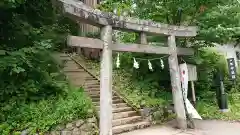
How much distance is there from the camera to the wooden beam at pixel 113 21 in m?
5.62

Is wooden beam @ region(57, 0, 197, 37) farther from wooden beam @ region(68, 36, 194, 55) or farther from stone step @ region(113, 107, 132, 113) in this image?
stone step @ region(113, 107, 132, 113)

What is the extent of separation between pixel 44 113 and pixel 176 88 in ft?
14.2

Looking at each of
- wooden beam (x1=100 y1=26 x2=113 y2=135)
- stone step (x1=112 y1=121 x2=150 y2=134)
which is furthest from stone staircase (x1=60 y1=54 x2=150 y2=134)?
wooden beam (x1=100 y1=26 x2=113 y2=135)

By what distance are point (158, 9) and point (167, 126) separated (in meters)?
4.59

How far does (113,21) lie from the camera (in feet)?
21.8

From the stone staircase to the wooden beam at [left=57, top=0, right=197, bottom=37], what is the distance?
2832 mm

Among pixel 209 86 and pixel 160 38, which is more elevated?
pixel 160 38

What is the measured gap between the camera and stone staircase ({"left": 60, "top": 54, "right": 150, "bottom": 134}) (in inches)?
299

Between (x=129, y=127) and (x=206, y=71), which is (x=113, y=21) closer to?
(x=129, y=127)

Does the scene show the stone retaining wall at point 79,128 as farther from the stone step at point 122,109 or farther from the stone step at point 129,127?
the stone step at point 122,109

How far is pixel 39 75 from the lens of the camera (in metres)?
6.98

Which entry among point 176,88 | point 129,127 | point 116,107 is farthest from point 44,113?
point 176,88

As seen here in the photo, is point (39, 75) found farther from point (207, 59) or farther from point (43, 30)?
point (207, 59)

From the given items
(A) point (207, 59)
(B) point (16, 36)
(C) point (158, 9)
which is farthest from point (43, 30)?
(A) point (207, 59)
